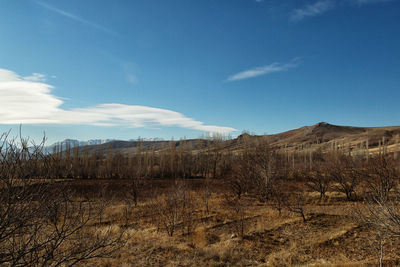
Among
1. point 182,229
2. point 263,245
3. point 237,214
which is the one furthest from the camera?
point 182,229

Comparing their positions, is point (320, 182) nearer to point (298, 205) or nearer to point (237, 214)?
point (298, 205)

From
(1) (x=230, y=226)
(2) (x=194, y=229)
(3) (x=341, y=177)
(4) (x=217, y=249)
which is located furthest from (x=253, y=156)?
(4) (x=217, y=249)

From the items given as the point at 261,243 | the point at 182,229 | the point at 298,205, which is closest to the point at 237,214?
the point at 261,243

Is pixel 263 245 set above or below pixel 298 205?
below

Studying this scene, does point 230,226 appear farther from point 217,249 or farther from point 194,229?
point 217,249

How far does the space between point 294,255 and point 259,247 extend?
1625 millimetres

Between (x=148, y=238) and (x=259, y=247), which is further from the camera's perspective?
(x=148, y=238)

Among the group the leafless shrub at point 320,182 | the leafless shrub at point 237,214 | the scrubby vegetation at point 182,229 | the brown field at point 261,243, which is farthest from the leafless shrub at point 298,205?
the leafless shrub at point 237,214

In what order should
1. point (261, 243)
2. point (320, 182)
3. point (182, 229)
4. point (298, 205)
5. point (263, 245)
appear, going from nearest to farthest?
1. point (263, 245)
2. point (261, 243)
3. point (182, 229)
4. point (298, 205)
5. point (320, 182)

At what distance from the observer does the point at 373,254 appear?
8.41 meters

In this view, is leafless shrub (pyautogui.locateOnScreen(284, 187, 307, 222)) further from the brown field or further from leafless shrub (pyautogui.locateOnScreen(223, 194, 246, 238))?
leafless shrub (pyautogui.locateOnScreen(223, 194, 246, 238))

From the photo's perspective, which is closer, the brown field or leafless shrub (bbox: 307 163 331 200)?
the brown field

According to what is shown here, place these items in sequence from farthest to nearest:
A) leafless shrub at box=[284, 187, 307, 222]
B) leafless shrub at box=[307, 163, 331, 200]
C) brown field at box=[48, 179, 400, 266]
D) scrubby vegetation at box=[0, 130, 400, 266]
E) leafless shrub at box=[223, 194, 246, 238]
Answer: leafless shrub at box=[307, 163, 331, 200], leafless shrub at box=[284, 187, 307, 222], leafless shrub at box=[223, 194, 246, 238], brown field at box=[48, 179, 400, 266], scrubby vegetation at box=[0, 130, 400, 266]

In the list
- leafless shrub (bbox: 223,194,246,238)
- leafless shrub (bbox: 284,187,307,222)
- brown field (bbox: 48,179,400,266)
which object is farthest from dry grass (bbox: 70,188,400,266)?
leafless shrub (bbox: 284,187,307,222)
